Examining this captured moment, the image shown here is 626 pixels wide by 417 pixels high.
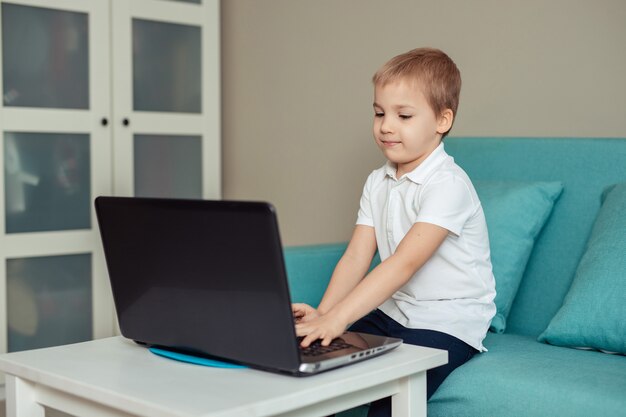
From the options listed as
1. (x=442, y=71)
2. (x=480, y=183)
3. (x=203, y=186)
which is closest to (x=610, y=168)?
→ (x=480, y=183)

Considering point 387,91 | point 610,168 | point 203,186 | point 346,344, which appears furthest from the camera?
point 203,186

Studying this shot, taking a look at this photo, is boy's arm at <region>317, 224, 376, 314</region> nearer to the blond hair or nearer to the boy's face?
the boy's face

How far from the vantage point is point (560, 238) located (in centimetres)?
188

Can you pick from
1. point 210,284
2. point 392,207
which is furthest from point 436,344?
point 210,284

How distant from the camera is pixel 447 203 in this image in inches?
59.5

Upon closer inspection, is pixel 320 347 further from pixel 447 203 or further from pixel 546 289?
pixel 546 289

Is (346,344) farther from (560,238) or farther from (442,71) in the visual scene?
(560,238)

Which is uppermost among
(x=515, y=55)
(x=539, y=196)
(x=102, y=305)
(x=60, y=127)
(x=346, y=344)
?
(x=515, y=55)

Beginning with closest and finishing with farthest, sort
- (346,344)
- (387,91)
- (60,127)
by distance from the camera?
(346,344)
(387,91)
(60,127)

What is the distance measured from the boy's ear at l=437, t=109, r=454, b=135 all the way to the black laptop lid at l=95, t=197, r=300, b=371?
666mm

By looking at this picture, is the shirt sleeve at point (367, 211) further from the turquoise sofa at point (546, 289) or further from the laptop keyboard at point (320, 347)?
the laptop keyboard at point (320, 347)

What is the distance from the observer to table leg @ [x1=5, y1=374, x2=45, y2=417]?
1256mm

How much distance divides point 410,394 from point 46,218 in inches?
72.8

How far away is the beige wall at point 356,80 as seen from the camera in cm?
213
